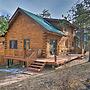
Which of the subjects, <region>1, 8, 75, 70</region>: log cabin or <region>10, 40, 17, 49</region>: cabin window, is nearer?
<region>1, 8, 75, 70</region>: log cabin

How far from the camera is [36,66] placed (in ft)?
66.4

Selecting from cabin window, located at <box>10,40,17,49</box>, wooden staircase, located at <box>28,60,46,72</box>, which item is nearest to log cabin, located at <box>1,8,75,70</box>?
cabin window, located at <box>10,40,17,49</box>

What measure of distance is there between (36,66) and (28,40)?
5.83m

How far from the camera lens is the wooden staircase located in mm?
19478

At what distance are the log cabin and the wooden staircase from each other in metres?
0.92

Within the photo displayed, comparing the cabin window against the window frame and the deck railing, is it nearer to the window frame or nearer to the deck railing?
the window frame

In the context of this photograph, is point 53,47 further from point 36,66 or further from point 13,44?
point 36,66

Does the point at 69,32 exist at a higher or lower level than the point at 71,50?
higher

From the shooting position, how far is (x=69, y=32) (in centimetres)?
3127

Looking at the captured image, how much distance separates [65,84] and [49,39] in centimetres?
1333

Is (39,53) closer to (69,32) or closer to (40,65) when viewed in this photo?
(40,65)

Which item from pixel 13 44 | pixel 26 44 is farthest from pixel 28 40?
pixel 13 44

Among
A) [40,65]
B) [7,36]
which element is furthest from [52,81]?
[7,36]

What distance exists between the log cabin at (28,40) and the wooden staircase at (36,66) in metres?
0.92
